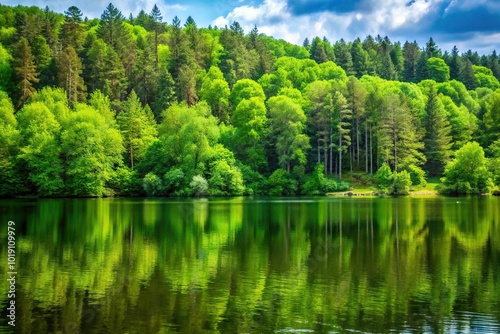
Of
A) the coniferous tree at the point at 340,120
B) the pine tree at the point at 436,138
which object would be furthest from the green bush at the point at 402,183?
the pine tree at the point at 436,138

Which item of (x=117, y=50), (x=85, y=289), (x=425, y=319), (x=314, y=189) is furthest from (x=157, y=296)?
(x=117, y=50)

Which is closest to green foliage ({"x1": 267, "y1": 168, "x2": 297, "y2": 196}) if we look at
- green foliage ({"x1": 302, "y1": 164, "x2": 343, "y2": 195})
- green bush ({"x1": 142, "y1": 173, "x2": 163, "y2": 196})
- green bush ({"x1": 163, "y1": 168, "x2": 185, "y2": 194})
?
green foliage ({"x1": 302, "y1": 164, "x2": 343, "y2": 195})

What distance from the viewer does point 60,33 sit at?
118 meters

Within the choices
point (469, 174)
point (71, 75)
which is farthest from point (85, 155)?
point (469, 174)

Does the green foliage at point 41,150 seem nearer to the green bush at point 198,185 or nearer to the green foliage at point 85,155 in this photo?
the green foliage at point 85,155

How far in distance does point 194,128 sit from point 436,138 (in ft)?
138

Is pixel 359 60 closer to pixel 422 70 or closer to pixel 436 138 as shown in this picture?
pixel 422 70

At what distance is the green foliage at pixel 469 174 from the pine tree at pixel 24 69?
68.8 meters

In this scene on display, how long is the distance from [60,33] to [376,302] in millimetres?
112055

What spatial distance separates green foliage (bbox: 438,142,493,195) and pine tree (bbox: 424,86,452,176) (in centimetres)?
968

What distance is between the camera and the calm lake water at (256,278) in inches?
655

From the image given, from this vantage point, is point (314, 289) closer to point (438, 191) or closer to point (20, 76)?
point (438, 191)

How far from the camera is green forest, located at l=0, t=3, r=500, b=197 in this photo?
84562mm

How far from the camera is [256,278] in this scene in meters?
22.4
